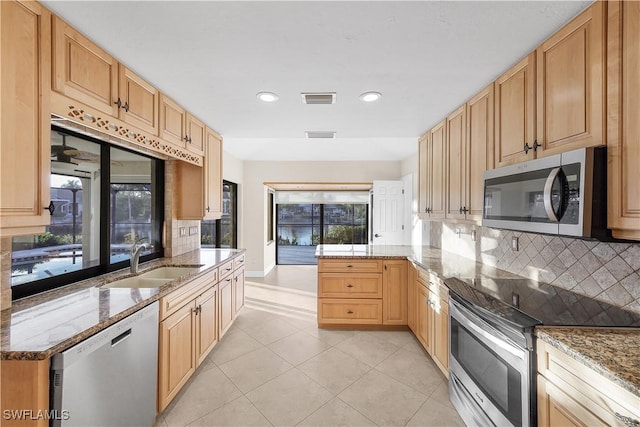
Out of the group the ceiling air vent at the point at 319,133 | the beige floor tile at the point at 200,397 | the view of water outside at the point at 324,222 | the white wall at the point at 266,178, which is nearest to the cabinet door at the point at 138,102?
the ceiling air vent at the point at 319,133

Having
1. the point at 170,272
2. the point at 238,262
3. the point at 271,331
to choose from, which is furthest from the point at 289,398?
the point at 238,262

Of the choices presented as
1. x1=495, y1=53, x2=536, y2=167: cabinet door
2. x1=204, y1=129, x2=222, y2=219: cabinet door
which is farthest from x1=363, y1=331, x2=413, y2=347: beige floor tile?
x1=204, y1=129, x2=222, y2=219: cabinet door

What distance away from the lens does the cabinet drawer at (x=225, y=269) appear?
9.02 ft

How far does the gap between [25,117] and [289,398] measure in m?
2.27

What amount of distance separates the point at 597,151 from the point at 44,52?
8.45 feet

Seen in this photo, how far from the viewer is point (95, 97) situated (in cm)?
158

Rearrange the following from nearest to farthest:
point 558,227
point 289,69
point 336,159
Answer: point 558,227
point 289,69
point 336,159

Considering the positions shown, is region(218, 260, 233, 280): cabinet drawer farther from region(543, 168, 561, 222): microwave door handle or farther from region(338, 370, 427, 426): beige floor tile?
region(543, 168, 561, 222): microwave door handle

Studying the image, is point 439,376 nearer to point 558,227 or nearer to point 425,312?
point 425,312

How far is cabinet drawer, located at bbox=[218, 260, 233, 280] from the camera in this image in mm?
2750

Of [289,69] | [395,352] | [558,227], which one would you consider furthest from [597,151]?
[395,352]

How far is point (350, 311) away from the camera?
3164 millimetres

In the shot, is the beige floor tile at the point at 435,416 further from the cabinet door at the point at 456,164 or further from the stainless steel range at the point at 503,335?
the cabinet door at the point at 456,164

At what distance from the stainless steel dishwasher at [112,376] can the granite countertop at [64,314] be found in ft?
0.16
